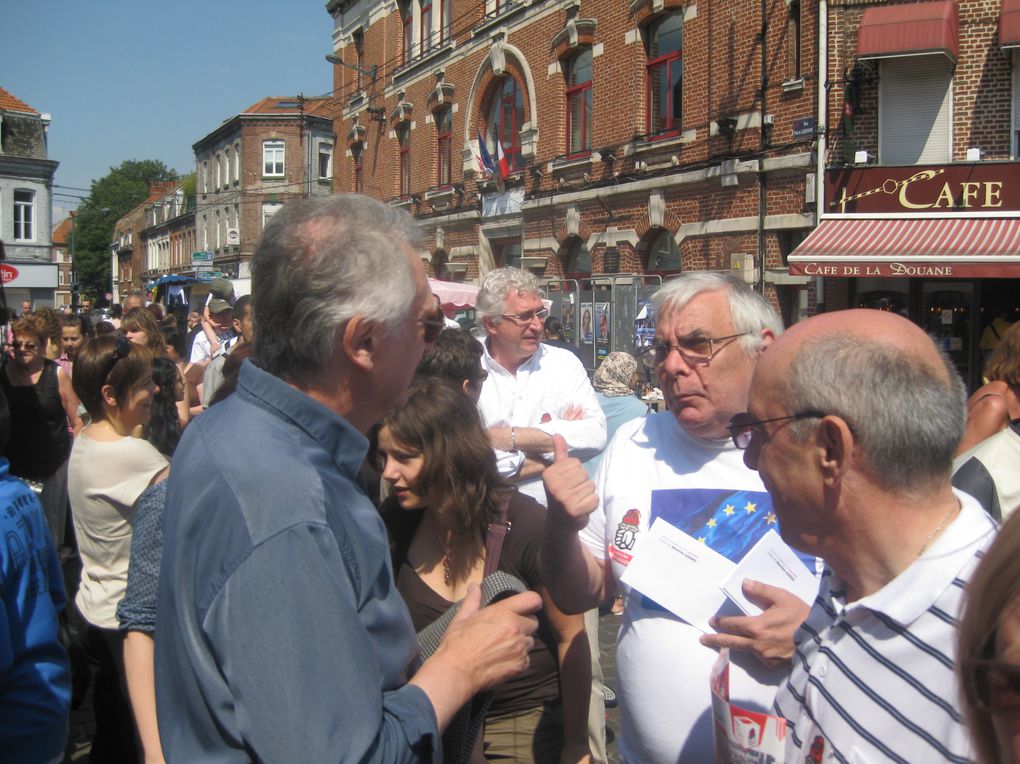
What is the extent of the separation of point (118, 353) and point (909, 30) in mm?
12484

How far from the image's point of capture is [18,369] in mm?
6055

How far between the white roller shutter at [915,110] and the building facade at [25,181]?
4174 centimetres

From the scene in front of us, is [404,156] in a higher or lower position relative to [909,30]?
higher

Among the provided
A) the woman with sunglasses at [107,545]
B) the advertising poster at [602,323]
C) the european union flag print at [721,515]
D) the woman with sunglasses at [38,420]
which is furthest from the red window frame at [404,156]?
the european union flag print at [721,515]

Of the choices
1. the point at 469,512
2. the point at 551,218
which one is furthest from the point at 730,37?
the point at 469,512

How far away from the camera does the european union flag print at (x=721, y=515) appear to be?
241 cm

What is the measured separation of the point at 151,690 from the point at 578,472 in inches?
59.1

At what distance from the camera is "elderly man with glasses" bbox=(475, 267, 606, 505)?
4.35 meters

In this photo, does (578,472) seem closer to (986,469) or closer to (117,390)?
(986,469)

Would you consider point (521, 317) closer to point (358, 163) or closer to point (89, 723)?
point (89, 723)

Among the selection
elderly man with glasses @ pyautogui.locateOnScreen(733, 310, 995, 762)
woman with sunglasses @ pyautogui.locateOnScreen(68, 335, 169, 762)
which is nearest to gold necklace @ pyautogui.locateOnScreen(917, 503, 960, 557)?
elderly man with glasses @ pyautogui.locateOnScreen(733, 310, 995, 762)

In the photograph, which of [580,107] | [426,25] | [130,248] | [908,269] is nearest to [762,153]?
[908,269]

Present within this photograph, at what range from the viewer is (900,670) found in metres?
1.47

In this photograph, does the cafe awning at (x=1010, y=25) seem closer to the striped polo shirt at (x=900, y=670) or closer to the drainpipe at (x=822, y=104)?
the drainpipe at (x=822, y=104)
